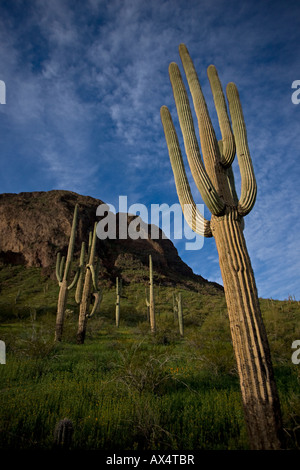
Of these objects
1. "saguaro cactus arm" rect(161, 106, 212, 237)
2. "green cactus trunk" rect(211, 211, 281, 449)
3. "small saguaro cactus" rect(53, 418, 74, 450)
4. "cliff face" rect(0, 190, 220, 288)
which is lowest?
"small saguaro cactus" rect(53, 418, 74, 450)

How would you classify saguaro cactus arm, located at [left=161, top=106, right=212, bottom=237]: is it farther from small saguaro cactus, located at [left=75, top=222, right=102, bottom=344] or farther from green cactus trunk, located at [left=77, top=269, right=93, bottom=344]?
green cactus trunk, located at [left=77, top=269, right=93, bottom=344]

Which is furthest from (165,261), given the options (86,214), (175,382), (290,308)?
(175,382)

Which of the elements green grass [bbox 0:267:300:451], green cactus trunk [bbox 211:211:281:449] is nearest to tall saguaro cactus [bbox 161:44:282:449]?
green cactus trunk [bbox 211:211:281:449]

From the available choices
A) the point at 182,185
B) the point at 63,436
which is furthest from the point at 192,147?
the point at 63,436

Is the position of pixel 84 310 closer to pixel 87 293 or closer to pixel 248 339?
pixel 87 293

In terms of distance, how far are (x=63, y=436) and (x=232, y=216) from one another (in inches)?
147

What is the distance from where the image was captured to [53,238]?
54.7m

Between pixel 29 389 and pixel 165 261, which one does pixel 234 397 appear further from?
pixel 165 261

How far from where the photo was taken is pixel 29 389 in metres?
5.53

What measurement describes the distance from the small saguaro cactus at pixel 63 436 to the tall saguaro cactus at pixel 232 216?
2.19 metres

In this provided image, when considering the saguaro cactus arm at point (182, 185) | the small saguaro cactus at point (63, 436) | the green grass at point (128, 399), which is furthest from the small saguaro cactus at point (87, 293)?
the small saguaro cactus at point (63, 436)

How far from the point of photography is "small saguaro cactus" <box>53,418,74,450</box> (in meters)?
2.81

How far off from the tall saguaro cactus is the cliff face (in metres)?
43.2
